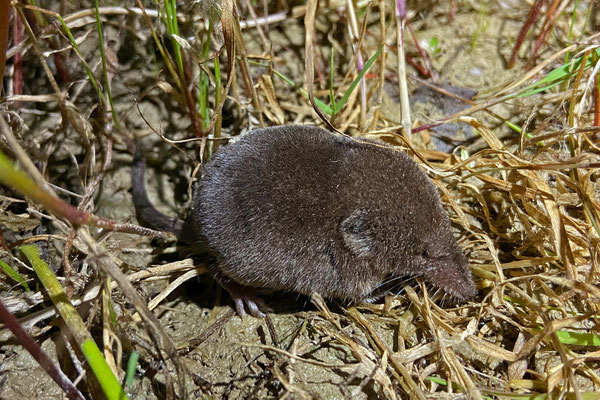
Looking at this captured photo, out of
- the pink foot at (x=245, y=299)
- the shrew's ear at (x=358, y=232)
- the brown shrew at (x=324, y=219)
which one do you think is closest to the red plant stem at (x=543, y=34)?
the brown shrew at (x=324, y=219)

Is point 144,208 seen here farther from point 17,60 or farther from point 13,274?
point 17,60

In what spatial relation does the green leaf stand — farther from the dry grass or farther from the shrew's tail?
the shrew's tail

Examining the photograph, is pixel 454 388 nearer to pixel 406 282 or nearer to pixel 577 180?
pixel 406 282

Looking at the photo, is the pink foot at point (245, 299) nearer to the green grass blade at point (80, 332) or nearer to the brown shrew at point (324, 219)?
the brown shrew at point (324, 219)

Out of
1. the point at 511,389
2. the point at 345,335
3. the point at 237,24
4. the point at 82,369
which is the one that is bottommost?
the point at 511,389

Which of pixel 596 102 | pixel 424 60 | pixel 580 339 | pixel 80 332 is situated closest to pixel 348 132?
pixel 424 60

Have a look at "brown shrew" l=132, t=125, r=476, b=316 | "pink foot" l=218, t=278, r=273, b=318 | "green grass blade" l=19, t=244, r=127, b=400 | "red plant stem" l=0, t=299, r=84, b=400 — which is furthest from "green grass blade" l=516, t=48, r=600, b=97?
"red plant stem" l=0, t=299, r=84, b=400

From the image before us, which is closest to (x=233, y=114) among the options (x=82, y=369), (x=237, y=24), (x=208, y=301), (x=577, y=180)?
(x=237, y=24)
